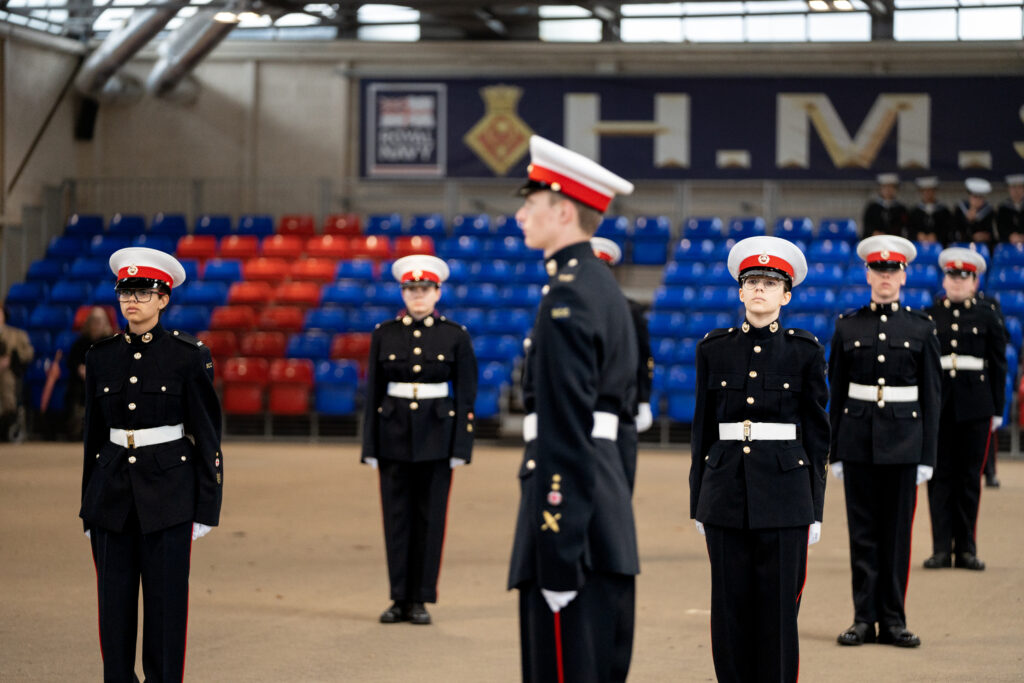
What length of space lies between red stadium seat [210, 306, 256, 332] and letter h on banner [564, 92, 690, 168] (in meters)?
5.59

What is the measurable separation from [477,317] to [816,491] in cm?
1255

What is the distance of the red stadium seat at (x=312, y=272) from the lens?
18.8m

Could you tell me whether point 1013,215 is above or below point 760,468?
above

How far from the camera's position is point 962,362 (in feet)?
29.7

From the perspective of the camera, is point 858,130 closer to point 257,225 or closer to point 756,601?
point 257,225

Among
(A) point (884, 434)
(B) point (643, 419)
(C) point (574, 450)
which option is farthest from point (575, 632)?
(A) point (884, 434)

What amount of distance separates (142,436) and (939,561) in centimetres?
545

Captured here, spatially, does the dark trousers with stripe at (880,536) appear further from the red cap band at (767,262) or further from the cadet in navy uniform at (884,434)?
the red cap band at (767,262)

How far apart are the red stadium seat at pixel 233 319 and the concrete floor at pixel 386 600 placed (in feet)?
19.7

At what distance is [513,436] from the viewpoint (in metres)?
16.8

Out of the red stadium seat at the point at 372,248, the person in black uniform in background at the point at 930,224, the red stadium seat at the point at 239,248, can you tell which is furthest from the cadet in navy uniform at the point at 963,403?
the red stadium seat at the point at 239,248

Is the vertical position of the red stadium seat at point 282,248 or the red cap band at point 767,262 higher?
the red stadium seat at point 282,248

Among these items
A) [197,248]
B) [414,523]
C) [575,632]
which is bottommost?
[414,523]

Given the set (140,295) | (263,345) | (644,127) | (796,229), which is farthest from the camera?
(644,127)
